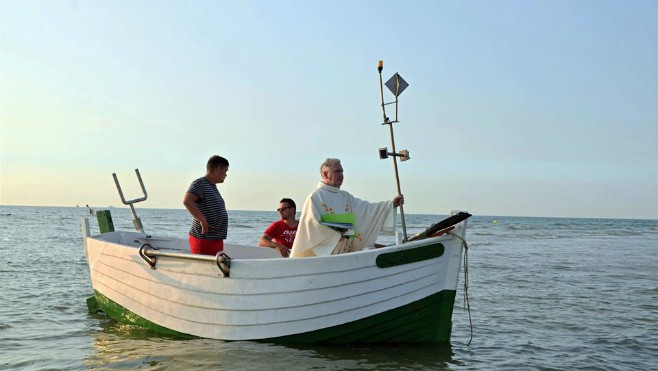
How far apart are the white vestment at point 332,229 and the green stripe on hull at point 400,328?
2.34 feet

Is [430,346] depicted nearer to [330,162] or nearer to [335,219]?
[335,219]

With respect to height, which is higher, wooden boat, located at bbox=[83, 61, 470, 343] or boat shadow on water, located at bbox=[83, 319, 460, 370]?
wooden boat, located at bbox=[83, 61, 470, 343]

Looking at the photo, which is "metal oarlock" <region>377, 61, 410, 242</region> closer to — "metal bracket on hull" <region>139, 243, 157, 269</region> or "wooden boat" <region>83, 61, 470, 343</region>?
"wooden boat" <region>83, 61, 470, 343</region>

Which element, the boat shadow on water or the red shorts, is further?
the red shorts

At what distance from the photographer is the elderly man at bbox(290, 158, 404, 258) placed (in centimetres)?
534

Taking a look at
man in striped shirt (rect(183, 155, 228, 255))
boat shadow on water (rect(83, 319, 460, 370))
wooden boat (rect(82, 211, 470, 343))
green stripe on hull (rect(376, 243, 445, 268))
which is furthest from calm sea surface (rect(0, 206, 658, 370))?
man in striped shirt (rect(183, 155, 228, 255))

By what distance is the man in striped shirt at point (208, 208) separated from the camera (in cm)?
589

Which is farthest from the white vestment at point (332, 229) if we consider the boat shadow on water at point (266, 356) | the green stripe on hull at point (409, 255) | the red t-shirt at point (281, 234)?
the red t-shirt at point (281, 234)

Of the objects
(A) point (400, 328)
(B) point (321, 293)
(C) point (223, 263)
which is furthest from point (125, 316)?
(A) point (400, 328)

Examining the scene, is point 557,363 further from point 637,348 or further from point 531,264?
point 531,264

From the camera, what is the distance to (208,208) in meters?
6.03

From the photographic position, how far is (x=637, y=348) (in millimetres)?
6219

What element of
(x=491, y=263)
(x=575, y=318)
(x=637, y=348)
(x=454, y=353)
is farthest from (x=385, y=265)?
(x=491, y=263)

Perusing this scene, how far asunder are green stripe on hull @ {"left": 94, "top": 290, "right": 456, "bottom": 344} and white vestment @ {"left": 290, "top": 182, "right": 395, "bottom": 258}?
28.0 inches
